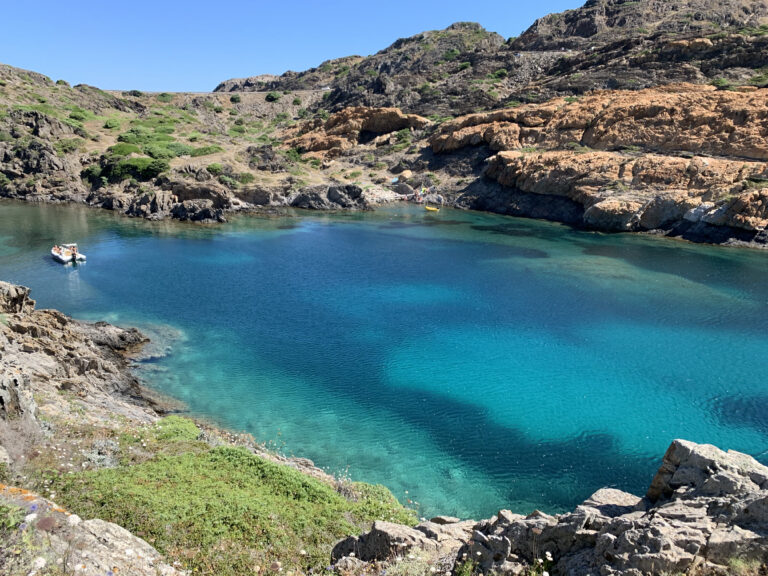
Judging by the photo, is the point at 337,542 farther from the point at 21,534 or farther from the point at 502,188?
the point at 502,188

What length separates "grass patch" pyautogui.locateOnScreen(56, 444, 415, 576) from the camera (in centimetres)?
934

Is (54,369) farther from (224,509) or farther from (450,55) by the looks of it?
(450,55)

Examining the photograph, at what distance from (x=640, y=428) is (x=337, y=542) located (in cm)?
1512

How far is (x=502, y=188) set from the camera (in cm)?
7744

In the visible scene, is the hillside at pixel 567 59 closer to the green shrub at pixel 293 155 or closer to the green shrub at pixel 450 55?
the green shrub at pixel 450 55

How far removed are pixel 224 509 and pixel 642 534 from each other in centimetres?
779

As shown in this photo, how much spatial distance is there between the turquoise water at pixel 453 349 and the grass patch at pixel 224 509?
16.4 ft

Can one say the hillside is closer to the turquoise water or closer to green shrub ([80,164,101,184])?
the turquoise water

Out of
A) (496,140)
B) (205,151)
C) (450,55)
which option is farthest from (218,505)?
(450,55)

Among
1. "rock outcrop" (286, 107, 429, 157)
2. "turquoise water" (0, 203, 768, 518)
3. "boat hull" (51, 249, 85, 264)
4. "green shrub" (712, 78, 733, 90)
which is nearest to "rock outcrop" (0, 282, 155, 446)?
→ "turquoise water" (0, 203, 768, 518)

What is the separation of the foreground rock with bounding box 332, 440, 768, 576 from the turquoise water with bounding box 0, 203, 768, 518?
7.15 m

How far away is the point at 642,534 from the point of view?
7012 millimetres

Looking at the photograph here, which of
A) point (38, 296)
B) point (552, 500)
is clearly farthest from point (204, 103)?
point (552, 500)

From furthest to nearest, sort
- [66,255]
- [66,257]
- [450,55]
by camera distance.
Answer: [450,55] → [66,255] → [66,257]
